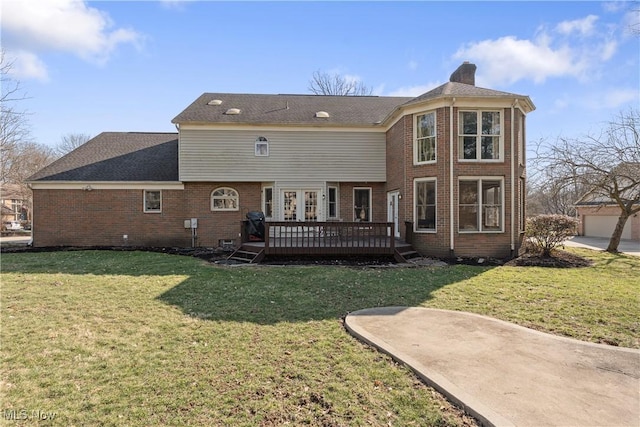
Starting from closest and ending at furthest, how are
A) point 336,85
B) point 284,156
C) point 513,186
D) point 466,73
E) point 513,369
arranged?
point 513,369 < point 513,186 < point 284,156 < point 466,73 < point 336,85

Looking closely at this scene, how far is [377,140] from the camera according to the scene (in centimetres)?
1510

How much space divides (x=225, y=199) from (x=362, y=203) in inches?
244

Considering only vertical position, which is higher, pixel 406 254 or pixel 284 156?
pixel 284 156

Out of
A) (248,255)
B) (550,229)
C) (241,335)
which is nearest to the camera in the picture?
(241,335)

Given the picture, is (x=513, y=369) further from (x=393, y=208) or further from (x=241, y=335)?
(x=393, y=208)

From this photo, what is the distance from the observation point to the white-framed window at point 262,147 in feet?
48.5

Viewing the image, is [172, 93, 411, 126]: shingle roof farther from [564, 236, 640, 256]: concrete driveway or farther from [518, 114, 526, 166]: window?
[564, 236, 640, 256]: concrete driveway

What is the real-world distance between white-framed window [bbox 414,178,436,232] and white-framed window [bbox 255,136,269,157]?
651cm

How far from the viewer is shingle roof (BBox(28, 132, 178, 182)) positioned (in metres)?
15.2

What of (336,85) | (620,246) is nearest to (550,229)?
(620,246)

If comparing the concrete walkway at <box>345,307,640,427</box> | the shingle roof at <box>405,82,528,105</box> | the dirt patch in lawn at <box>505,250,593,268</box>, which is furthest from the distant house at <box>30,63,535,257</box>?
the concrete walkway at <box>345,307,640,427</box>

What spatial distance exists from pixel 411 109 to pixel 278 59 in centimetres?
522

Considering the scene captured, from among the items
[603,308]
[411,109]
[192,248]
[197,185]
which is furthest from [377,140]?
[603,308]

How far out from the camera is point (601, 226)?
25109 millimetres
